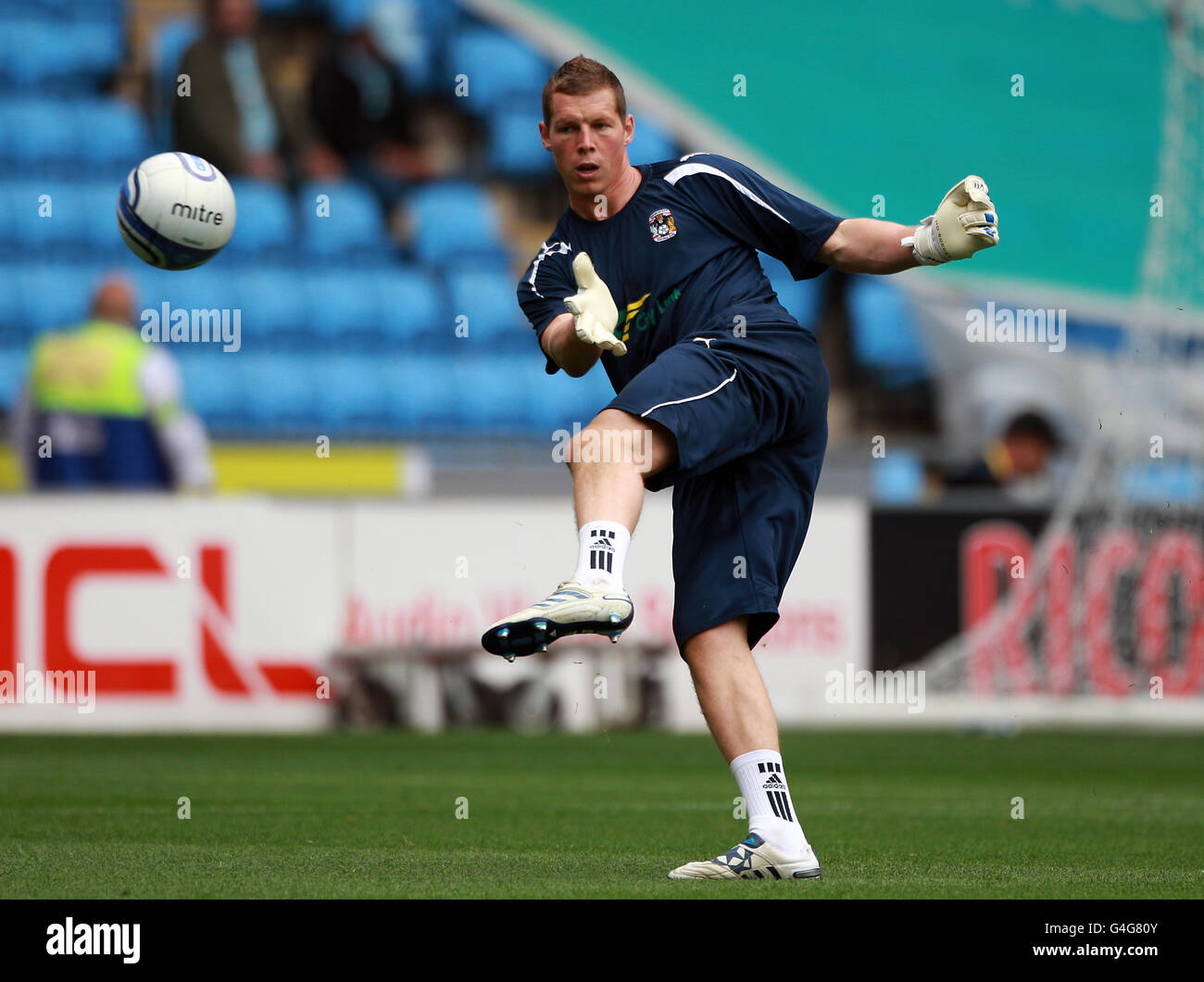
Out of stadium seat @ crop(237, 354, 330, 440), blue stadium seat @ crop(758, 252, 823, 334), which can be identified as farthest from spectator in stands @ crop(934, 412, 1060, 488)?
stadium seat @ crop(237, 354, 330, 440)

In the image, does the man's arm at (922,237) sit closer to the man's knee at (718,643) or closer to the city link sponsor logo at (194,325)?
the man's knee at (718,643)

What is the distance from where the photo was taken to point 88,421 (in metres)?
12.5

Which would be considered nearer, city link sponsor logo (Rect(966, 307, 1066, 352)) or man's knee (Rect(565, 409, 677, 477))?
man's knee (Rect(565, 409, 677, 477))

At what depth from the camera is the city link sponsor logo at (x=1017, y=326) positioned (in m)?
17.2

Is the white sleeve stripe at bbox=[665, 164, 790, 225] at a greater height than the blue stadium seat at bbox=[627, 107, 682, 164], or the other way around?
the blue stadium seat at bbox=[627, 107, 682, 164]

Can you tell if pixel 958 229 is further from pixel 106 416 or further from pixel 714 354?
pixel 106 416

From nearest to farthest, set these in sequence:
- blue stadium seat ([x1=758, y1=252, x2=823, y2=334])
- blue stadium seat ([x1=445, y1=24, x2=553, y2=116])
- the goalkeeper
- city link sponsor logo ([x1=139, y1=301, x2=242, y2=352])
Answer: the goalkeeper, city link sponsor logo ([x1=139, y1=301, x2=242, y2=352]), blue stadium seat ([x1=758, y1=252, x2=823, y2=334]), blue stadium seat ([x1=445, y1=24, x2=553, y2=116])

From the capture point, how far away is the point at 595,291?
15.4ft

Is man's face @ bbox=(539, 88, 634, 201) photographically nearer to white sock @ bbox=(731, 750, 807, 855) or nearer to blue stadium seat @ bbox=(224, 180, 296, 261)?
white sock @ bbox=(731, 750, 807, 855)

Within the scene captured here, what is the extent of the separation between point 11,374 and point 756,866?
12.6 metres

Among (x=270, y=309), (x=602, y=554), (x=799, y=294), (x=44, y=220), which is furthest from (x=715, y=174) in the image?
(x=44, y=220)

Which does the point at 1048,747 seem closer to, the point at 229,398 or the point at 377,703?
the point at 377,703

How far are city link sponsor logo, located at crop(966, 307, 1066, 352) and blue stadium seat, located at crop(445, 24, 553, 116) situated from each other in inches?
198

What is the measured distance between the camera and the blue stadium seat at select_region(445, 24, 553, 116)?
19219 millimetres
